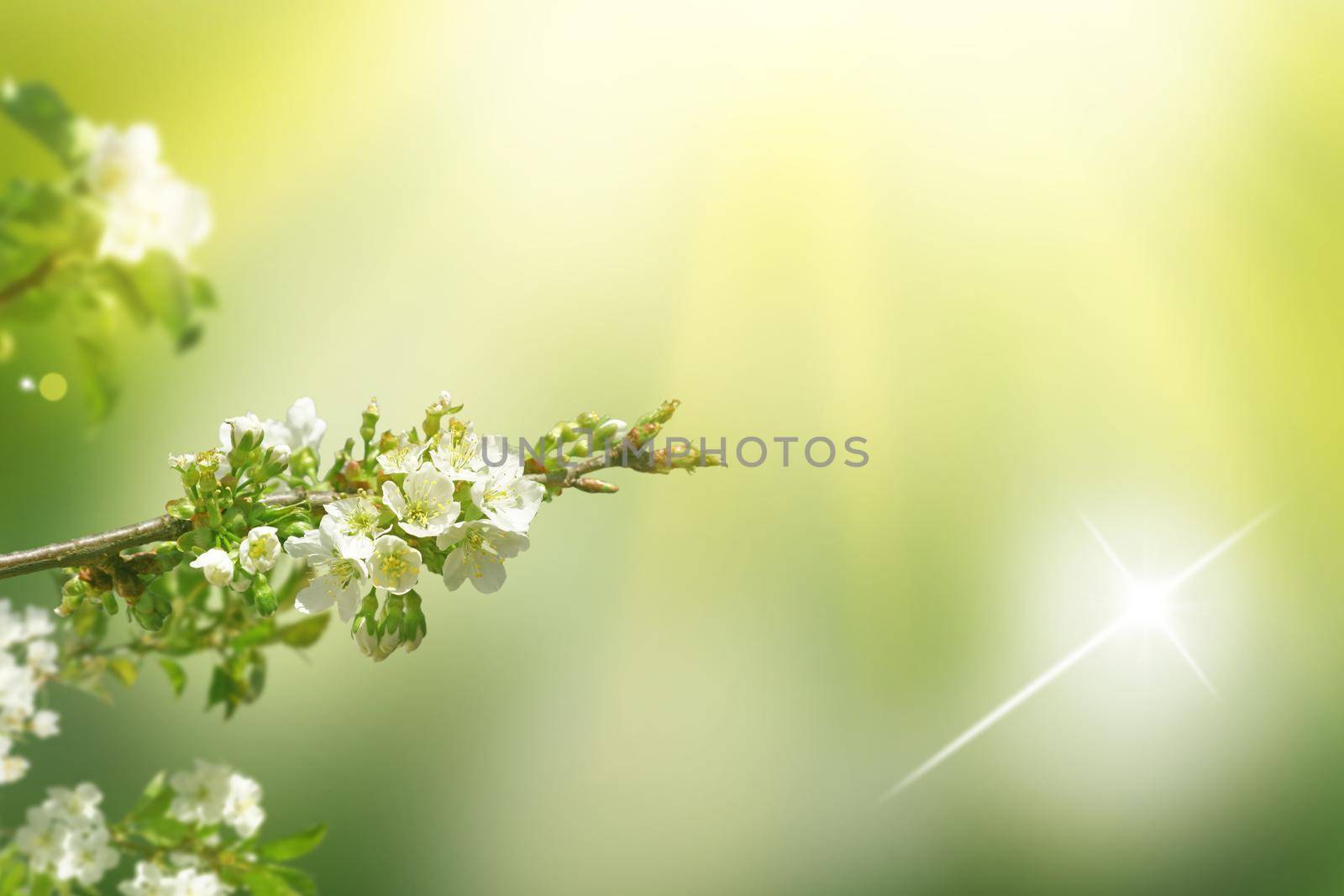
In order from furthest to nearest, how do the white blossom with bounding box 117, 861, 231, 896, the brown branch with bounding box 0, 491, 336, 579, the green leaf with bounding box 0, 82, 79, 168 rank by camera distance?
the white blossom with bounding box 117, 861, 231, 896 → the brown branch with bounding box 0, 491, 336, 579 → the green leaf with bounding box 0, 82, 79, 168

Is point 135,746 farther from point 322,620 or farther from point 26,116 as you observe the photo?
point 26,116

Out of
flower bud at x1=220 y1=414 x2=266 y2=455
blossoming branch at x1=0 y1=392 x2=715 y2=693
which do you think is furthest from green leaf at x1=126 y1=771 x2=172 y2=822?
flower bud at x1=220 y1=414 x2=266 y2=455

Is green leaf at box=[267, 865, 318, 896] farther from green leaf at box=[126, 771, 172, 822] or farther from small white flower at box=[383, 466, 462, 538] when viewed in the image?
small white flower at box=[383, 466, 462, 538]

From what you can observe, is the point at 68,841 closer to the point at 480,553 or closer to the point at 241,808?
the point at 241,808

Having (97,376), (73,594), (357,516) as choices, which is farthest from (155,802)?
(97,376)

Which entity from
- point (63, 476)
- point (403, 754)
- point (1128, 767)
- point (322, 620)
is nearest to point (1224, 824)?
point (1128, 767)

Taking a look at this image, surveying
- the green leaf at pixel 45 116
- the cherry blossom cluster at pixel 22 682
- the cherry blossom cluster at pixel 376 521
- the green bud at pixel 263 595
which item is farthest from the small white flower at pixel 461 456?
the cherry blossom cluster at pixel 22 682

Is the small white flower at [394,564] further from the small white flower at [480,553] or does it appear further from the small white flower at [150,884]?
the small white flower at [150,884]
